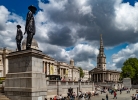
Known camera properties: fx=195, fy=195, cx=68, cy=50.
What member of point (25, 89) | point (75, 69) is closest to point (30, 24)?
point (25, 89)

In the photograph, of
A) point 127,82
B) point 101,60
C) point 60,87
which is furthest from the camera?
point 101,60

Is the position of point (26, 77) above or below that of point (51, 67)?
below

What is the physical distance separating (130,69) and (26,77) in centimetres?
8507

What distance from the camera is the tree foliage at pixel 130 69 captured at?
93938 millimetres

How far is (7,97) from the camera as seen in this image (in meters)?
17.6

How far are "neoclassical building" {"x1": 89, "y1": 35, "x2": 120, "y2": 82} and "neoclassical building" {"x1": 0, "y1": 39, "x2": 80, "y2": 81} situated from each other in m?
32.4

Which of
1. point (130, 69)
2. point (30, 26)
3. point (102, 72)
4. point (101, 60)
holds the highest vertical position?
point (101, 60)

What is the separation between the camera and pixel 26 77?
15.9 metres

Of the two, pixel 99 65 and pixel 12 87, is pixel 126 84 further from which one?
pixel 99 65

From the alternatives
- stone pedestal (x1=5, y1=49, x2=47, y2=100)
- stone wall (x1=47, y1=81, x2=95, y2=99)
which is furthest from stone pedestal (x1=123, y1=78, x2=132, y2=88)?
stone pedestal (x1=5, y1=49, x2=47, y2=100)

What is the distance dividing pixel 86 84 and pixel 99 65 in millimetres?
112656

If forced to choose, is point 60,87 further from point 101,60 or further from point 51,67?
point 101,60

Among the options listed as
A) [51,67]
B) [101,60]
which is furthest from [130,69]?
[101,60]

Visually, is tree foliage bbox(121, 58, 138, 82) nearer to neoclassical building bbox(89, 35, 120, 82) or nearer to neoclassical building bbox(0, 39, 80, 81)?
neoclassical building bbox(0, 39, 80, 81)
